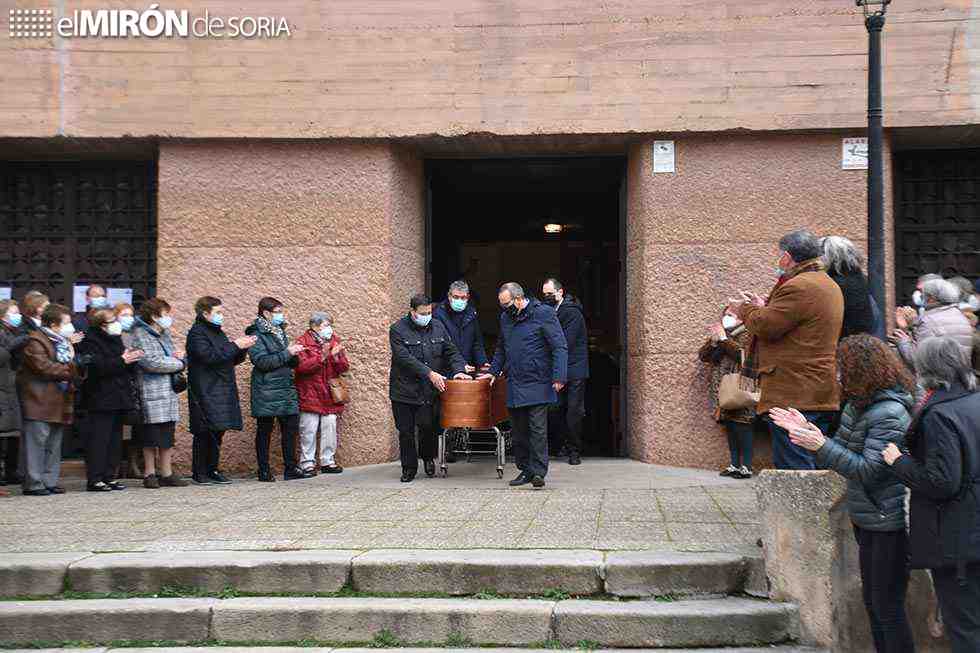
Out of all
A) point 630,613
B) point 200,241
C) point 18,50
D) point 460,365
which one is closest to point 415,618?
point 630,613

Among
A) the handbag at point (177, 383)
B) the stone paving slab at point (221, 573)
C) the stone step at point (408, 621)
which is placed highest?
the handbag at point (177, 383)

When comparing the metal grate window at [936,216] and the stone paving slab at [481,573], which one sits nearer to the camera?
the stone paving slab at [481,573]

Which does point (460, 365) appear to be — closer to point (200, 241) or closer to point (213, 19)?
point (200, 241)

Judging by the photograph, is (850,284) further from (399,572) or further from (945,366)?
(399,572)

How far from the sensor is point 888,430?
472 cm

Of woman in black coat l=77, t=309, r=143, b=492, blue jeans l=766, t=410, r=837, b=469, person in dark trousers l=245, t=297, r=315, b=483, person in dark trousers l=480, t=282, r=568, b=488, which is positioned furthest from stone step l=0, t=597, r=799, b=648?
person in dark trousers l=245, t=297, r=315, b=483

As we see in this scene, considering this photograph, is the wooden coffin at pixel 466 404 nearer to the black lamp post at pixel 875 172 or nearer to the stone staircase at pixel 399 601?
the stone staircase at pixel 399 601

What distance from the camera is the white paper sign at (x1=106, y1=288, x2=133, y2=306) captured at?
1123cm

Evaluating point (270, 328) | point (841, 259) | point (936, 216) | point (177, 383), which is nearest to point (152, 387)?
point (177, 383)

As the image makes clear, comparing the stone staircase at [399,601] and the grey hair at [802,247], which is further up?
the grey hair at [802,247]

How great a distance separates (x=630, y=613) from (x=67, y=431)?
7885mm

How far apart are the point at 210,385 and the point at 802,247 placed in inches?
233

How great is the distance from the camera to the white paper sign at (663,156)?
34.1 ft

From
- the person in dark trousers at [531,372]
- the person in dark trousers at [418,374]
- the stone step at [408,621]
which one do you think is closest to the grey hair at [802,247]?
the stone step at [408,621]
